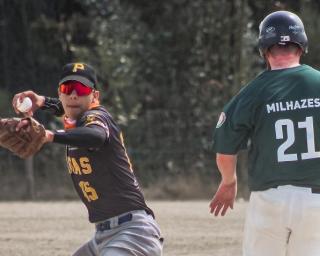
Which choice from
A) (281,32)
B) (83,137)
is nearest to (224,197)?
(83,137)

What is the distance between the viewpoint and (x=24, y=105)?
6.59m

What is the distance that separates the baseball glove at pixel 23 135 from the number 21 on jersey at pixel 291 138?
129 cm

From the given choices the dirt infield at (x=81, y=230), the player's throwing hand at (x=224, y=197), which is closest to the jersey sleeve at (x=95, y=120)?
the player's throwing hand at (x=224, y=197)

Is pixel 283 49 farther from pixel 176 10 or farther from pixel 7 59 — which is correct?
pixel 7 59

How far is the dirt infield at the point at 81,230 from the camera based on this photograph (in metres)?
10.8

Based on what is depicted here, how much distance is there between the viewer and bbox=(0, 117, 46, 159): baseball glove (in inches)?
A: 213

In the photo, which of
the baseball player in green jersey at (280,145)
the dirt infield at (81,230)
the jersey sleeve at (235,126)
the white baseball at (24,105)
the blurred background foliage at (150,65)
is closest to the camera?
the baseball player in green jersey at (280,145)

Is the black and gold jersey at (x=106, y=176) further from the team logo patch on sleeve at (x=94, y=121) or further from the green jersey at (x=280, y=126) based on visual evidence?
the green jersey at (x=280, y=126)

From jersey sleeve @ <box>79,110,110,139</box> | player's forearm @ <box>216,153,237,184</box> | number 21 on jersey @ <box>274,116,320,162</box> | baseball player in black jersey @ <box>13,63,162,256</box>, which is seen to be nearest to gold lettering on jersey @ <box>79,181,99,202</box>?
baseball player in black jersey @ <box>13,63,162,256</box>

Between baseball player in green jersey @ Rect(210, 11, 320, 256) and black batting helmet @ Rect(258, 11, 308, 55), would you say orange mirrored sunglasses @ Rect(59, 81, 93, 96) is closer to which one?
baseball player in green jersey @ Rect(210, 11, 320, 256)

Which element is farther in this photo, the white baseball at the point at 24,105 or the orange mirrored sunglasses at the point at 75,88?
the white baseball at the point at 24,105

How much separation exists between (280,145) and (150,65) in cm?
1733

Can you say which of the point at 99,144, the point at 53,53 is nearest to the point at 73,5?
the point at 53,53

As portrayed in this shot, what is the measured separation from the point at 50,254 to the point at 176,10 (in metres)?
12.7
